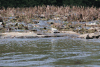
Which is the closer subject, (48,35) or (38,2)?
(48,35)

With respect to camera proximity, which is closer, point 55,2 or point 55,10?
point 55,10

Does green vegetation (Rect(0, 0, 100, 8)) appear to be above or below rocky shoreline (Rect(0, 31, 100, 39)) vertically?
above

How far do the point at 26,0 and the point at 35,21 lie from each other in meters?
6.22

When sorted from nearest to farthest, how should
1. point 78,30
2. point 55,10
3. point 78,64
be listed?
point 78,64 → point 78,30 → point 55,10

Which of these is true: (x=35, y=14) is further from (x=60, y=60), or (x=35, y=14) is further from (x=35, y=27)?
(x=60, y=60)

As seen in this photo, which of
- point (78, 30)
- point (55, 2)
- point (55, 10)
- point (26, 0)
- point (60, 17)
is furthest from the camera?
point (55, 2)

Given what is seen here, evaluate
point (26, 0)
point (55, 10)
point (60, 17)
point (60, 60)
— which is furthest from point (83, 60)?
point (26, 0)

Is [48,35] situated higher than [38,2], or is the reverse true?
[38,2]

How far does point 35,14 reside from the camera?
27203mm

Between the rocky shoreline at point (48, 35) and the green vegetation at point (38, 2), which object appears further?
the green vegetation at point (38, 2)

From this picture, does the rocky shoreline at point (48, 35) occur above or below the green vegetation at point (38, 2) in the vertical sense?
below

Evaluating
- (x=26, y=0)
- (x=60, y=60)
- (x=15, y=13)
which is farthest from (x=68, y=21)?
(x=60, y=60)

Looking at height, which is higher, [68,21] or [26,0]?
[26,0]

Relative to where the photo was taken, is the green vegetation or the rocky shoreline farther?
the green vegetation
